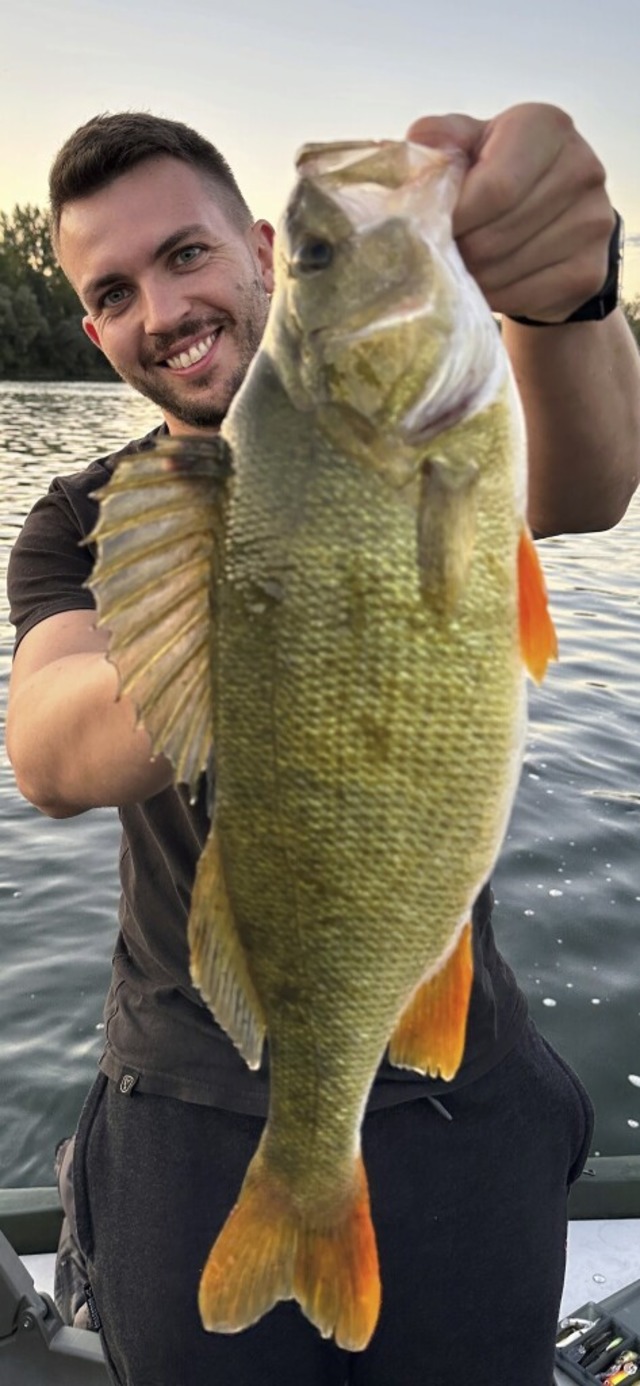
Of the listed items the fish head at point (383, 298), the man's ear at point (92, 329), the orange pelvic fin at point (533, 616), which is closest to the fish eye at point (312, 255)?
the fish head at point (383, 298)

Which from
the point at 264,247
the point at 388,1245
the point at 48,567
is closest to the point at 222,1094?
the point at 388,1245

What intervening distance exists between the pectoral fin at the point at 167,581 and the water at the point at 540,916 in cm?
367

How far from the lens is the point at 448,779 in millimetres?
1399

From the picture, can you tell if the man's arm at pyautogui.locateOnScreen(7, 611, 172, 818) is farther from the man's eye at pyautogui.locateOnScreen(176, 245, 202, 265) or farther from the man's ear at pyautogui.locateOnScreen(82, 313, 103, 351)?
the man's ear at pyautogui.locateOnScreen(82, 313, 103, 351)

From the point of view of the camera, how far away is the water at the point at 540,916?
4984 mm

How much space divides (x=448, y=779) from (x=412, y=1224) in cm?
143

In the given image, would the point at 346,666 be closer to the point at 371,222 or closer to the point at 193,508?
the point at 193,508

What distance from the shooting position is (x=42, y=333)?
6819 cm

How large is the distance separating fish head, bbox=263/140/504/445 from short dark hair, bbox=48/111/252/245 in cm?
181

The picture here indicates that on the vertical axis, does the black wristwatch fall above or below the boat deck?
above

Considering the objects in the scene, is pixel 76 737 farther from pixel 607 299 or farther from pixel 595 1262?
pixel 595 1262

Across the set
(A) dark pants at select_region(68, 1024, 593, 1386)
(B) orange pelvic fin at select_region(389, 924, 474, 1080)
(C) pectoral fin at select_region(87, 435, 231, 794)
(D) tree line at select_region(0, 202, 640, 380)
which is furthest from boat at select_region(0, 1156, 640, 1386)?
(D) tree line at select_region(0, 202, 640, 380)

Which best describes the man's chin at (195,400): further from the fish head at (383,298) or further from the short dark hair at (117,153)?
the fish head at (383,298)

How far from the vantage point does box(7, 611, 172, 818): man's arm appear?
1883mm
